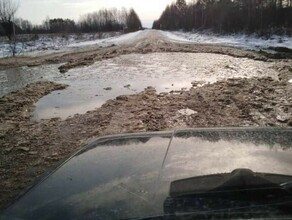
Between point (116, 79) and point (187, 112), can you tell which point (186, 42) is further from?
point (187, 112)

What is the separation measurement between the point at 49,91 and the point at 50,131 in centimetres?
446

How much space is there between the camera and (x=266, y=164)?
226 centimetres

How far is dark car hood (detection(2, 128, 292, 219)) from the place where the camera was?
184 cm


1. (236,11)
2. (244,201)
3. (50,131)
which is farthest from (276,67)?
(236,11)

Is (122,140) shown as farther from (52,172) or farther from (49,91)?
(49,91)

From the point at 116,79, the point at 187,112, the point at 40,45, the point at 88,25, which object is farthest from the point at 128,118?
the point at 88,25

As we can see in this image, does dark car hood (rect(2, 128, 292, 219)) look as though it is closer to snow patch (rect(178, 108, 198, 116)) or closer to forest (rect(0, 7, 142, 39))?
snow patch (rect(178, 108, 198, 116))

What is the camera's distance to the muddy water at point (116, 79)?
9.33 meters

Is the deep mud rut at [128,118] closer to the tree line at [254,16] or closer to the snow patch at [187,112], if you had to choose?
the snow patch at [187,112]

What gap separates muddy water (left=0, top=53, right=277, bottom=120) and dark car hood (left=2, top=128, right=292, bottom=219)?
5774 mm

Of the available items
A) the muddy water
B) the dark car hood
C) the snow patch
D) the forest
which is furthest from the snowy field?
the forest

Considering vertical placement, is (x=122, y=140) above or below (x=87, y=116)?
above

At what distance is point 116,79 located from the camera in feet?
42.3

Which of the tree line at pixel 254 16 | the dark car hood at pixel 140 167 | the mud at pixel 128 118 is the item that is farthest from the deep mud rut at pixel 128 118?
the tree line at pixel 254 16
